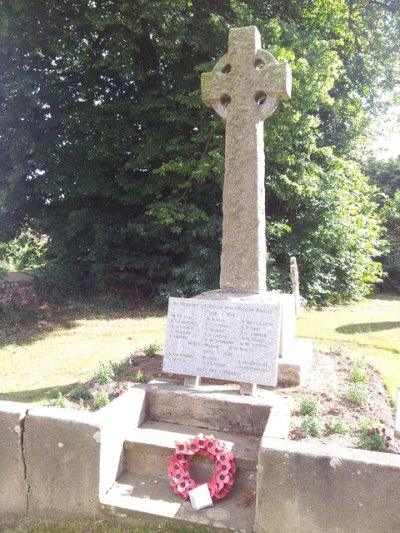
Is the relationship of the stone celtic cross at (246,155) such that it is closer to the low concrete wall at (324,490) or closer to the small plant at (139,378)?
the small plant at (139,378)

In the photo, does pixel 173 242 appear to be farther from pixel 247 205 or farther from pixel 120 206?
pixel 247 205

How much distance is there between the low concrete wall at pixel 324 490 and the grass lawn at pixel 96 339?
7.33ft

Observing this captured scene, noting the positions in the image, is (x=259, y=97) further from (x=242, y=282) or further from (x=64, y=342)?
(x=64, y=342)

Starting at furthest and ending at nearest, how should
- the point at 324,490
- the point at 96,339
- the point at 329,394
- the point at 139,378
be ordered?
the point at 96,339, the point at 139,378, the point at 329,394, the point at 324,490

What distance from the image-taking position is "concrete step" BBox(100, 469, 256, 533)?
9.04ft

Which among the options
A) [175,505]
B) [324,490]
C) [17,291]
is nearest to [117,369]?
[175,505]

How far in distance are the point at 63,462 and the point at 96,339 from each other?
4.81m

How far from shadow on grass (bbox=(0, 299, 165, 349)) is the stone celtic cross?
471cm

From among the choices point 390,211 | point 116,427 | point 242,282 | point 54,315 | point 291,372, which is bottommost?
point 116,427

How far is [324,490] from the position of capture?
252 centimetres

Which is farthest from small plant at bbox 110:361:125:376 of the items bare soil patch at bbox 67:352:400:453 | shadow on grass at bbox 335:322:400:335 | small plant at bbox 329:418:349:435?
shadow on grass at bbox 335:322:400:335

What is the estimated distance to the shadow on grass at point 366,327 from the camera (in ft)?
26.4

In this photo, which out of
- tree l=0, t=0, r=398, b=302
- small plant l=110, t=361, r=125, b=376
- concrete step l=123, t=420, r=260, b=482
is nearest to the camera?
concrete step l=123, t=420, r=260, b=482

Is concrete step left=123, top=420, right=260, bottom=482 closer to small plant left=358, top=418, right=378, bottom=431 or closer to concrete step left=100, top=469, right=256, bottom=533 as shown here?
concrete step left=100, top=469, right=256, bottom=533
